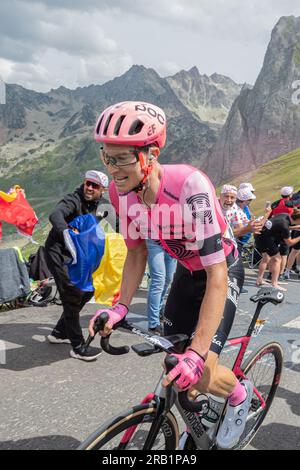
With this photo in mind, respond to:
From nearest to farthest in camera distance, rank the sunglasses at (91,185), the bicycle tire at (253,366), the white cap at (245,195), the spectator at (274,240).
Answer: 1. the bicycle tire at (253,366)
2. the sunglasses at (91,185)
3. the white cap at (245,195)
4. the spectator at (274,240)

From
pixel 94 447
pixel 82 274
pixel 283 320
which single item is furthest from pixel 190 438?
pixel 283 320

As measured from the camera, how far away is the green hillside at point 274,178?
217ft

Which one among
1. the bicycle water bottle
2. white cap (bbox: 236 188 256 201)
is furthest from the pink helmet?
white cap (bbox: 236 188 256 201)

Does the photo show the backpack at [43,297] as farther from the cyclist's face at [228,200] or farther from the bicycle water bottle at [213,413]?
the bicycle water bottle at [213,413]

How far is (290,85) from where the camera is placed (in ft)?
402

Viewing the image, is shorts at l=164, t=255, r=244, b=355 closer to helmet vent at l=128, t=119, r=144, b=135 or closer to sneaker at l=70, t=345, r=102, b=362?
helmet vent at l=128, t=119, r=144, b=135

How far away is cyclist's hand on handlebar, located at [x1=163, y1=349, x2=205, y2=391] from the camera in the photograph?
7.39 ft

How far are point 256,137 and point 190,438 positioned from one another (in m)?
125

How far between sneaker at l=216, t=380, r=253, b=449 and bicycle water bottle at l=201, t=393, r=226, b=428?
0.18 ft

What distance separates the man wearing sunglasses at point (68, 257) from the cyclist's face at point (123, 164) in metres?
3.04

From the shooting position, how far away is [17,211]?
8.27 m

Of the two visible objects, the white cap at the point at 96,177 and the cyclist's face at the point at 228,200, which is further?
the cyclist's face at the point at 228,200

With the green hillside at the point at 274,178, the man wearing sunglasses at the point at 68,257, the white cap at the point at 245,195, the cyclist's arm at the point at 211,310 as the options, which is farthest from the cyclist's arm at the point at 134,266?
the green hillside at the point at 274,178
